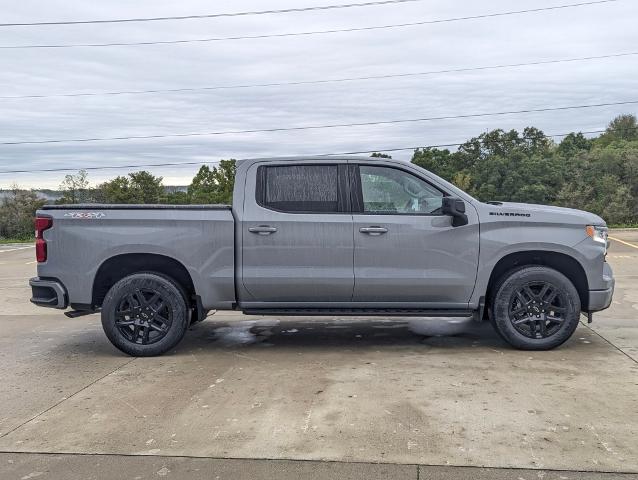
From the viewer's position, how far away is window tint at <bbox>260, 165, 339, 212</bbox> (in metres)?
6.22

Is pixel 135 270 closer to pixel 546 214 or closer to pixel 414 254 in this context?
pixel 414 254

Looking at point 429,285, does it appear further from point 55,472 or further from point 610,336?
point 55,472

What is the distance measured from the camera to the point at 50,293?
6.25 m

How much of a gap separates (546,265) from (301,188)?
2.50 meters

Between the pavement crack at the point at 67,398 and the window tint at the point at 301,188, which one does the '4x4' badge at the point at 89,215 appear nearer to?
the pavement crack at the point at 67,398

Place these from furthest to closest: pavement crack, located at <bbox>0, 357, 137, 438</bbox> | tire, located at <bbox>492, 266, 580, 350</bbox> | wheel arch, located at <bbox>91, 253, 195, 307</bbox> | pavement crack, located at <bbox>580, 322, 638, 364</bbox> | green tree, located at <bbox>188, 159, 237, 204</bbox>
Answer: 1. green tree, located at <bbox>188, 159, 237, 204</bbox>
2. wheel arch, located at <bbox>91, 253, 195, 307</bbox>
3. tire, located at <bbox>492, 266, 580, 350</bbox>
4. pavement crack, located at <bbox>580, 322, 638, 364</bbox>
5. pavement crack, located at <bbox>0, 357, 137, 438</bbox>

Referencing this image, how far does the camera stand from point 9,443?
4090 mm

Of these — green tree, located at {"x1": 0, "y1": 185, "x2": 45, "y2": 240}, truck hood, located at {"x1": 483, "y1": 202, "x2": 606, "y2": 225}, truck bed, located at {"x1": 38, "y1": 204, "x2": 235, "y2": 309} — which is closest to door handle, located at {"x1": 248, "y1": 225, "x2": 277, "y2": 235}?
truck bed, located at {"x1": 38, "y1": 204, "x2": 235, "y2": 309}

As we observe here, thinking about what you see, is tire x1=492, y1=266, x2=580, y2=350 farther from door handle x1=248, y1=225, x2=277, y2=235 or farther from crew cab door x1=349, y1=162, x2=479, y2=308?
door handle x1=248, y1=225, x2=277, y2=235

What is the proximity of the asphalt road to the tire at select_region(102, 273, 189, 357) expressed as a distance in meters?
0.18

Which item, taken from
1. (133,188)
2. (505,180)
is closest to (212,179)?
(133,188)

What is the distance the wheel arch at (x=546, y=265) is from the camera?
6.17 m

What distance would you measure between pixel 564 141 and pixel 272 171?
232 feet

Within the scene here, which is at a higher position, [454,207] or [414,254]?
[454,207]
